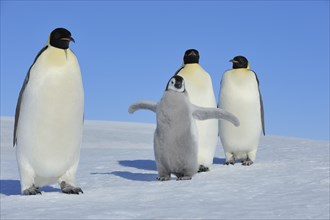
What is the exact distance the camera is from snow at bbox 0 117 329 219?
3.96 metres

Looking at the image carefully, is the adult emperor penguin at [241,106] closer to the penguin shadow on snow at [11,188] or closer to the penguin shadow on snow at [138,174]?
the penguin shadow on snow at [138,174]

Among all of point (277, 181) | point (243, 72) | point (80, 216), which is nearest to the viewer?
point (80, 216)

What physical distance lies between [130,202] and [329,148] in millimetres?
6191

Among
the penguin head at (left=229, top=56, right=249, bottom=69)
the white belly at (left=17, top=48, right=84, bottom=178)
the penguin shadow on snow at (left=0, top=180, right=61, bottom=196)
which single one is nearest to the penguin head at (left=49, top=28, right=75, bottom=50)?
the white belly at (left=17, top=48, right=84, bottom=178)

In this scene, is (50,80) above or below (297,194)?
above

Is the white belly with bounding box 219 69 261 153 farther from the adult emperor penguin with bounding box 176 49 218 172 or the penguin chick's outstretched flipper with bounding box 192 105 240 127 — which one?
the penguin chick's outstretched flipper with bounding box 192 105 240 127

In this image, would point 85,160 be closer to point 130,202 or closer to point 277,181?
point 277,181

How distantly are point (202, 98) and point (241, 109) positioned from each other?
100 cm

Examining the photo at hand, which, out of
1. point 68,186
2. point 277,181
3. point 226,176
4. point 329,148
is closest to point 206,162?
point 226,176

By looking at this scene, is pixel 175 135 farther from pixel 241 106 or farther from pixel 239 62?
pixel 239 62

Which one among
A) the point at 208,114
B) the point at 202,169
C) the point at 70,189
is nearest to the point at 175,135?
the point at 208,114

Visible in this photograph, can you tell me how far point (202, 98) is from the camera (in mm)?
6773

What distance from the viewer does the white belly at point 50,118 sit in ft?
16.3

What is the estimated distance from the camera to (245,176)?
19.8ft
